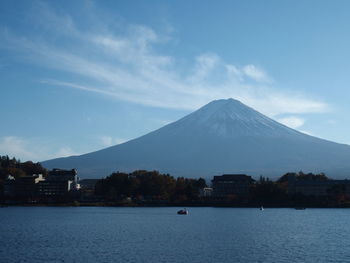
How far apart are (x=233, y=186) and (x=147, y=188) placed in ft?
73.5

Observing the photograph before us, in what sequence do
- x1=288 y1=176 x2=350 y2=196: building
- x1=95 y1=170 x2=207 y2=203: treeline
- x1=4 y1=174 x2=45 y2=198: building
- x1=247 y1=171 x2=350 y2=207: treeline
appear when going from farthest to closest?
x1=4 y1=174 x2=45 y2=198: building → x1=288 y1=176 x2=350 y2=196: building → x1=95 y1=170 x2=207 y2=203: treeline → x1=247 y1=171 x2=350 y2=207: treeline

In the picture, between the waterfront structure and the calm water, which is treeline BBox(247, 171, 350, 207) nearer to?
the waterfront structure

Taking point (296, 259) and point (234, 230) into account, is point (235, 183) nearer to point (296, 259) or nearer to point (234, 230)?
point (234, 230)

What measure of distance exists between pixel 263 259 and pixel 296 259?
230cm

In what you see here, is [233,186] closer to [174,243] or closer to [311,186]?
[311,186]

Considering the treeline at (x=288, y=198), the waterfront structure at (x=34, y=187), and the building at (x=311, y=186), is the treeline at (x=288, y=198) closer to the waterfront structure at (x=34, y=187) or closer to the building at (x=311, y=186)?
the building at (x=311, y=186)

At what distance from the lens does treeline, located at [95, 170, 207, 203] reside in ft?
471

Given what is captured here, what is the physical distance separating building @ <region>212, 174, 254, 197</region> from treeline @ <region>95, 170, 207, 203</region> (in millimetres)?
6828

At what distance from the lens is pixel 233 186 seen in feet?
503

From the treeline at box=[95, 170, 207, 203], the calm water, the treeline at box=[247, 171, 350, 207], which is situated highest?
the treeline at box=[95, 170, 207, 203]

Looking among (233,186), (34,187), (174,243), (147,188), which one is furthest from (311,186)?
(174,243)

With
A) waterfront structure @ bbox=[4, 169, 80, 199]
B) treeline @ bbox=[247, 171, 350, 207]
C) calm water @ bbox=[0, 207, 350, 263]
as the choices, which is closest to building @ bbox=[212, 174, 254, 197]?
treeline @ bbox=[247, 171, 350, 207]

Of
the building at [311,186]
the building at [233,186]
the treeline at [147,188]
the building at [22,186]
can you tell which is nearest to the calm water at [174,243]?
the treeline at [147,188]

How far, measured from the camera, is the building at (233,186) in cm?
15188
